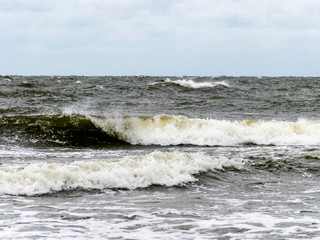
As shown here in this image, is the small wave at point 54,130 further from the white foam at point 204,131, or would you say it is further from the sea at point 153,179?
the white foam at point 204,131

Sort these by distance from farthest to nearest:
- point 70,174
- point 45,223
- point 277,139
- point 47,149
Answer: point 277,139
point 47,149
point 70,174
point 45,223

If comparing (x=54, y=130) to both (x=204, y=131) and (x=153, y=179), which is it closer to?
(x=204, y=131)

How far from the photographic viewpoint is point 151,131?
57.9 ft

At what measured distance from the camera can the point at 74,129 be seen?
1781cm

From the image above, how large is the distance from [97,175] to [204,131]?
8713 mm

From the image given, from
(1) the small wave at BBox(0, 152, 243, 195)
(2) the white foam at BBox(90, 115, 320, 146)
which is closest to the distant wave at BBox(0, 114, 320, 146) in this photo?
(2) the white foam at BBox(90, 115, 320, 146)

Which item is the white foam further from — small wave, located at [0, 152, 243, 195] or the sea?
small wave, located at [0, 152, 243, 195]

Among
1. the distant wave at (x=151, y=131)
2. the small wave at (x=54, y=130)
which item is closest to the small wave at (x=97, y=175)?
the distant wave at (x=151, y=131)

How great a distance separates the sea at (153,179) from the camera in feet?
21.2

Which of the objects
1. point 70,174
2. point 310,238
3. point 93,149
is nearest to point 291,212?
point 310,238

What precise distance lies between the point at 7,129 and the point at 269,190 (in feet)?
35.1

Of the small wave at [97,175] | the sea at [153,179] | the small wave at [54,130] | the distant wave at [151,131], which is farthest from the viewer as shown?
the distant wave at [151,131]

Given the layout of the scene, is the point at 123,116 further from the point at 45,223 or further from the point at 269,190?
the point at 45,223

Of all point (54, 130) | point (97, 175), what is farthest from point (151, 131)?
point (97, 175)
